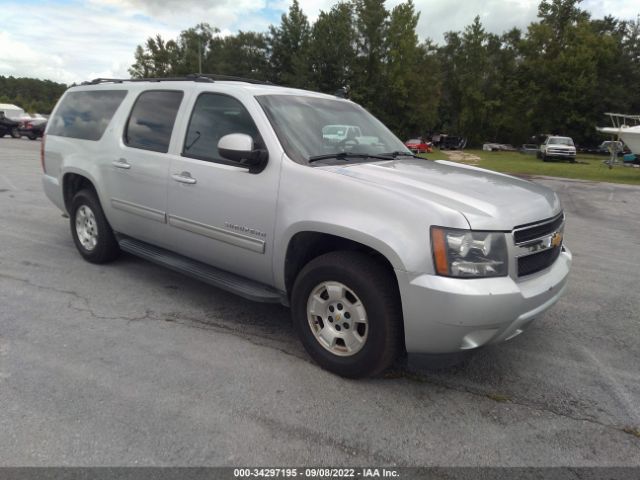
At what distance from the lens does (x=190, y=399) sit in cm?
288

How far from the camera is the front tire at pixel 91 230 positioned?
16.6 ft

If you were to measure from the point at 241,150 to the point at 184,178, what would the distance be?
888mm

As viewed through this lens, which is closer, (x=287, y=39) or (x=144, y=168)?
(x=144, y=168)

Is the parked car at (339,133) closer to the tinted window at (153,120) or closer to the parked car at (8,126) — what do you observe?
the tinted window at (153,120)

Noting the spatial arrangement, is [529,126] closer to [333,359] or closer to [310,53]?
[310,53]

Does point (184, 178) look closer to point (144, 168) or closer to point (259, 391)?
point (144, 168)

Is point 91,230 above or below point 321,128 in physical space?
below

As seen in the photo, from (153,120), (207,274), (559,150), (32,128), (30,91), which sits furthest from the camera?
(30,91)

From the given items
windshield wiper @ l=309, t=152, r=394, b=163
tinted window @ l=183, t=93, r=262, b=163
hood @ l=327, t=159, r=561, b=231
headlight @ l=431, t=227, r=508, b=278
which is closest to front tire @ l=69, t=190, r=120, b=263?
tinted window @ l=183, t=93, r=262, b=163

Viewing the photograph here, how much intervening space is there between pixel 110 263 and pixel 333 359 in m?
3.24

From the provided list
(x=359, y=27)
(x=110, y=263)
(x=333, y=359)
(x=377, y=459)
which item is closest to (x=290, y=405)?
(x=333, y=359)

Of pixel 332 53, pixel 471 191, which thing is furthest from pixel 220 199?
pixel 332 53

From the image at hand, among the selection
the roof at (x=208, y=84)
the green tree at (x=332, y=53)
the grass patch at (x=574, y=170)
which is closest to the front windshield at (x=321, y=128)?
the roof at (x=208, y=84)

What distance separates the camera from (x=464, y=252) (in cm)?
268
